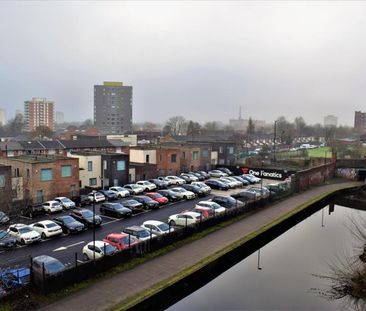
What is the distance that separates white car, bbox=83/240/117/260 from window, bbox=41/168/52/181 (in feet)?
53.1

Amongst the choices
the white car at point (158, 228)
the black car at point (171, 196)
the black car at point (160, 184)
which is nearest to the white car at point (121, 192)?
the black car at point (171, 196)

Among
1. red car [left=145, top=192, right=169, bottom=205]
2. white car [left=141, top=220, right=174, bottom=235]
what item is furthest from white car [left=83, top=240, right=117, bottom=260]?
red car [left=145, top=192, right=169, bottom=205]

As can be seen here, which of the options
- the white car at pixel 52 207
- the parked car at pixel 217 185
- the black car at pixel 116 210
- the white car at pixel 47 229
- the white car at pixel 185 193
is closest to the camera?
the white car at pixel 47 229

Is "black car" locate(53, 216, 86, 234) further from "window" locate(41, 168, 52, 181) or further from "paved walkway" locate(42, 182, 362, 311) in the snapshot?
"window" locate(41, 168, 52, 181)

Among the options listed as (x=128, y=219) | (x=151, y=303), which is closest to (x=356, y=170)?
(x=128, y=219)

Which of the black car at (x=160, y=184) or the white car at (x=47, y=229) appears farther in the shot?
the black car at (x=160, y=184)

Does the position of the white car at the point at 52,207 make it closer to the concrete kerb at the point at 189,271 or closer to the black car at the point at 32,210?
the black car at the point at 32,210

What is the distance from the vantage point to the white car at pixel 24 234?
22984mm

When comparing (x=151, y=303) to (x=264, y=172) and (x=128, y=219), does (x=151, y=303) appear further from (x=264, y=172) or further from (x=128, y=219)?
(x=264, y=172)

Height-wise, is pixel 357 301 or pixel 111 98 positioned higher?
pixel 111 98

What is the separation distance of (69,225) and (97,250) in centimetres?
629

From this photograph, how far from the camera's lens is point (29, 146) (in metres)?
54.9

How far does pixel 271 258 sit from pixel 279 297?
5.37 m

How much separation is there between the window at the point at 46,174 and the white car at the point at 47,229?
1056 cm
